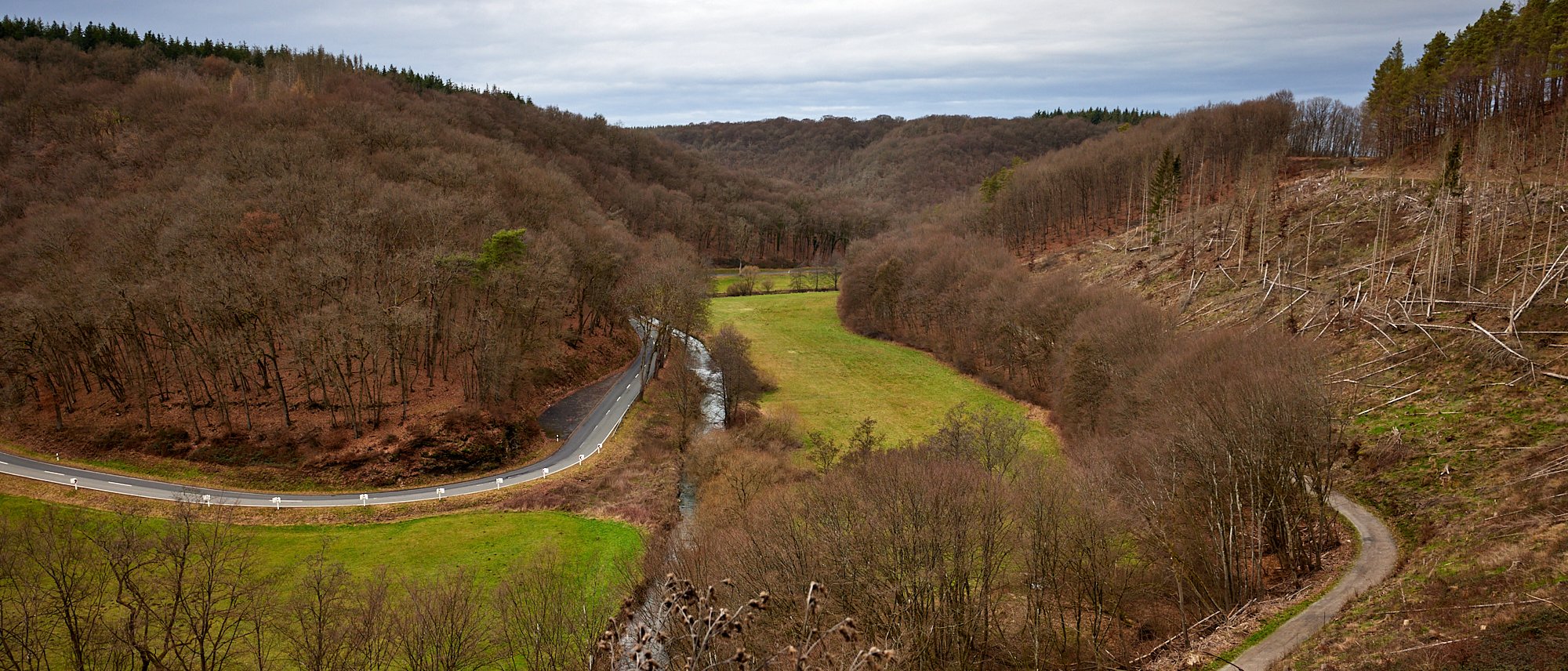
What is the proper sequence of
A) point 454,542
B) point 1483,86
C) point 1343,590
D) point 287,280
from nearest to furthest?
point 1343,590 < point 454,542 < point 287,280 < point 1483,86

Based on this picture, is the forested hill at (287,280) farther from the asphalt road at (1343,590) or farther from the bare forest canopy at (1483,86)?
the bare forest canopy at (1483,86)

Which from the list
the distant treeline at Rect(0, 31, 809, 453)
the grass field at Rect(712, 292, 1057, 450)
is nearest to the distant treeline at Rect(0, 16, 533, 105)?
the distant treeline at Rect(0, 31, 809, 453)

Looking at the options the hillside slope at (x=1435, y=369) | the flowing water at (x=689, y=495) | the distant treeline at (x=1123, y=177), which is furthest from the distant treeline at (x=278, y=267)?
the distant treeline at (x=1123, y=177)

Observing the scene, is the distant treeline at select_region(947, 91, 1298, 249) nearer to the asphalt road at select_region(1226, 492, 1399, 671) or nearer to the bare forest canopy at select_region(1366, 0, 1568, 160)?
the bare forest canopy at select_region(1366, 0, 1568, 160)

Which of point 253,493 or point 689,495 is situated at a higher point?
point 253,493

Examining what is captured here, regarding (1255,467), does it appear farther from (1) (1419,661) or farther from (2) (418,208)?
(2) (418,208)

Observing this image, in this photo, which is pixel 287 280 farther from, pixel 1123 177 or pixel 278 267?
pixel 1123 177

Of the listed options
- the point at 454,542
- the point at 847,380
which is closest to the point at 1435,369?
the point at 847,380

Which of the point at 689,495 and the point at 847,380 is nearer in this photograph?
the point at 689,495
